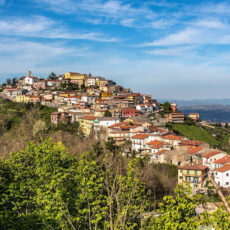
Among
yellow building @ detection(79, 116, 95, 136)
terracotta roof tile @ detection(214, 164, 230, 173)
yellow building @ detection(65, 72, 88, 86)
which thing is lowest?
terracotta roof tile @ detection(214, 164, 230, 173)

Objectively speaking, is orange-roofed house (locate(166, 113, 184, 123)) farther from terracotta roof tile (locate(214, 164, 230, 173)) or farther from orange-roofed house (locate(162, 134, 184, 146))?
terracotta roof tile (locate(214, 164, 230, 173))

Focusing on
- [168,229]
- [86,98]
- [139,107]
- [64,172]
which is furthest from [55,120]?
[168,229]

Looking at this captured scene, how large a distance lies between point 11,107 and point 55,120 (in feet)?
55.0

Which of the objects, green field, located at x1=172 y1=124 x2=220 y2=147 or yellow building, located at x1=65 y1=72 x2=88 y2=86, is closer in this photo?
green field, located at x1=172 y1=124 x2=220 y2=147

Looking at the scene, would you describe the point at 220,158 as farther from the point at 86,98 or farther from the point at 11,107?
the point at 11,107

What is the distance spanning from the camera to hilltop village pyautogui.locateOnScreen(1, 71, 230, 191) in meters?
31.0

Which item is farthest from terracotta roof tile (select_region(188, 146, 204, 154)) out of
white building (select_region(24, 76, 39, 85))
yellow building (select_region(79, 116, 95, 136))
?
white building (select_region(24, 76, 39, 85))

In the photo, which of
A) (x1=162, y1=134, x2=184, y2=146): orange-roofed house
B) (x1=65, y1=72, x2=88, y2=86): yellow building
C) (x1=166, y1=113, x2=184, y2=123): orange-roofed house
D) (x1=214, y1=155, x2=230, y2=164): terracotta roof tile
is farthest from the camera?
(x1=65, y1=72, x2=88, y2=86): yellow building

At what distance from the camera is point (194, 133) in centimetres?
5272

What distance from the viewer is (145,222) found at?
30.7 ft

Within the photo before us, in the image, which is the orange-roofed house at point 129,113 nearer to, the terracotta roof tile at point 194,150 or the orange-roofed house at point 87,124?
the orange-roofed house at point 87,124

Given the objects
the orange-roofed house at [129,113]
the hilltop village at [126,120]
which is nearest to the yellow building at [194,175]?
the hilltop village at [126,120]

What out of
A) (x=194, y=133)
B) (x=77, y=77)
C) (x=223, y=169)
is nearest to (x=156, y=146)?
(x=223, y=169)

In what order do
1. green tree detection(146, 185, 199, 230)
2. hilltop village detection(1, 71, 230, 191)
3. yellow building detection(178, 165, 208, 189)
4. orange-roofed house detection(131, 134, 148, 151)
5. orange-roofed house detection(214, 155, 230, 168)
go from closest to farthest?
green tree detection(146, 185, 199, 230) → yellow building detection(178, 165, 208, 189) → orange-roofed house detection(214, 155, 230, 168) → hilltop village detection(1, 71, 230, 191) → orange-roofed house detection(131, 134, 148, 151)
